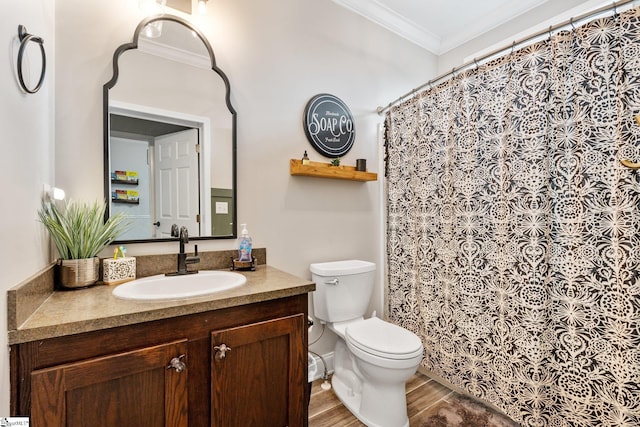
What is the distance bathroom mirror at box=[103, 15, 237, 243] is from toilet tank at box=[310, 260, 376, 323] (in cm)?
64

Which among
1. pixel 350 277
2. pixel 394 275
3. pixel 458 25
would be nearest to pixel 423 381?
pixel 394 275

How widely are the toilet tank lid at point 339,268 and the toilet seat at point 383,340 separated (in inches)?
12.9

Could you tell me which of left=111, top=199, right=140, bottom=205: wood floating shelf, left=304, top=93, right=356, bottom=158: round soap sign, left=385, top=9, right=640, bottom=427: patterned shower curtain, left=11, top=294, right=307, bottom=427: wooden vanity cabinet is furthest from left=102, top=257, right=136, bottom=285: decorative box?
left=385, top=9, right=640, bottom=427: patterned shower curtain

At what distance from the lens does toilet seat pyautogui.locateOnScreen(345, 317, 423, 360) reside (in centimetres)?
149

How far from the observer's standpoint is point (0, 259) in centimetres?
75

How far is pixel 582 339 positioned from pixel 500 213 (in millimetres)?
663

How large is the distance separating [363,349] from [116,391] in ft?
3.62

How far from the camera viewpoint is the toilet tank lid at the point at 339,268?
1883 mm

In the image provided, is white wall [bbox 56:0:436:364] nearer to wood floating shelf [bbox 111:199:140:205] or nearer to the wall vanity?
wood floating shelf [bbox 111:199:140:205]

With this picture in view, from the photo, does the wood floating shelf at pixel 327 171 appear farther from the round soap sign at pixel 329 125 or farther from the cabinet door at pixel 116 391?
the cabinet door at pixel 116 391

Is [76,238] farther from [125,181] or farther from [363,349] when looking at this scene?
[363,349]

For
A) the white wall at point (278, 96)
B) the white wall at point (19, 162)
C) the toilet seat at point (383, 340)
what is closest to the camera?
the white wall at point (19, 162)

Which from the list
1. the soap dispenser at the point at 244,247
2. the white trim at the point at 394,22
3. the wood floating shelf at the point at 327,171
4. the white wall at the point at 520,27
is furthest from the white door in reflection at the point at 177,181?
the white wall at the point at 520,27

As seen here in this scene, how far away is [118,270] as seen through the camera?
1310mm
